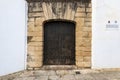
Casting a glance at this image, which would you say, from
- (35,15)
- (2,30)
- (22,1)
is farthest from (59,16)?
(2,30)

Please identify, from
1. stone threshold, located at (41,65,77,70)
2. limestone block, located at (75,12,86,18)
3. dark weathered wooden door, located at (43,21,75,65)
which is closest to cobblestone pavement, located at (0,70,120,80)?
stone threshold, located at (41,65,77,70)

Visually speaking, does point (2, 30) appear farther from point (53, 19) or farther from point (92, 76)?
point (92, 76)

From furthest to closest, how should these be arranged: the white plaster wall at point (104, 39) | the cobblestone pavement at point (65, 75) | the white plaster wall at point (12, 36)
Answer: the white plaster wall at point (104, 39) → the white plaster wall at point (12, 36) → the cobblestone pavement at point (65, 75)

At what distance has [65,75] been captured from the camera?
24.6 feet

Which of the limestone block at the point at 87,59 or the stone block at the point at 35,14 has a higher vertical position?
Result: the stone block at the point at 35,14

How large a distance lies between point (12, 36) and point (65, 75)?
2195 millimetres

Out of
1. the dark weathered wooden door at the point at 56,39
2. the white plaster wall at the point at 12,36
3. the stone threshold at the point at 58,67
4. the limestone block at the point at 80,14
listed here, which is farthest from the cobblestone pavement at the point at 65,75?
the limestone block at the point at 80,14

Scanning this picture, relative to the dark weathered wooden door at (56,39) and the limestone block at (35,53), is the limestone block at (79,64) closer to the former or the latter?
the dark weathered wooden door at (56,39)

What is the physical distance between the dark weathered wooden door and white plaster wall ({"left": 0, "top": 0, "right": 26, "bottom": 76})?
870mm

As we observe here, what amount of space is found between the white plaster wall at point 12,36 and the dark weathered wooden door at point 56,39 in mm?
870

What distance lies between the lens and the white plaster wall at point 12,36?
7.66 metres

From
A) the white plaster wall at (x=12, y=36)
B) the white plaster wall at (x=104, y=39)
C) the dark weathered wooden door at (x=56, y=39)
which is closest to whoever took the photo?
the white plaster wall at (x=12, y=36)

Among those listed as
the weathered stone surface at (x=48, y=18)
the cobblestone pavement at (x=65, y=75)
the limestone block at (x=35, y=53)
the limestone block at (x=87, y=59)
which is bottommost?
the cobblestone pavement at (x=65, y=75)

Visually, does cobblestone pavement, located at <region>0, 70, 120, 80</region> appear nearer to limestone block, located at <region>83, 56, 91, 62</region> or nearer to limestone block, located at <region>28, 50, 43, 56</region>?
limestone block, located at <region>83, 56, 91, 62</region>
